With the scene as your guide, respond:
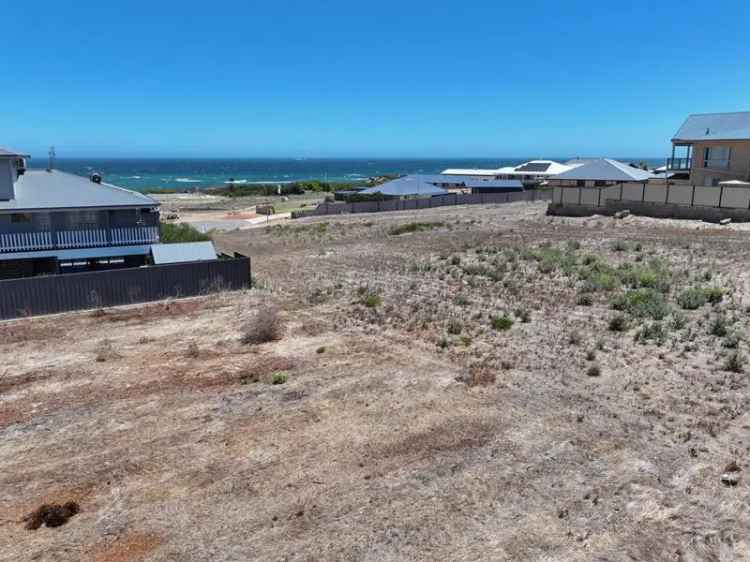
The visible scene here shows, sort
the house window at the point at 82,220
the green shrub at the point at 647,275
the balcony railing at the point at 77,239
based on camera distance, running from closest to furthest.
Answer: the green shrub at the point at 647,275 < the balcony railing at the point at 77,239 < the house window at the point at 82,220

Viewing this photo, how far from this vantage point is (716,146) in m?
41.5

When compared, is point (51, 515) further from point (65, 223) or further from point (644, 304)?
point (65, 223)

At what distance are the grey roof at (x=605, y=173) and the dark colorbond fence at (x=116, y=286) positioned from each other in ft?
114

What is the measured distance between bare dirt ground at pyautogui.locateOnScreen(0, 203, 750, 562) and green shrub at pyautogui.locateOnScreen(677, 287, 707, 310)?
8cm

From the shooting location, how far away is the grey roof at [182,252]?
923 inches

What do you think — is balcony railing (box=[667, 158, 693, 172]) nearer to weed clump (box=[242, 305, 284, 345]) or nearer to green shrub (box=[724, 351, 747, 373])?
green shrub (box=[724, 351, 747, 373])

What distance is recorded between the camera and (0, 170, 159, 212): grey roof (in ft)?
75.2

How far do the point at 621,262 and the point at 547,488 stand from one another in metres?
17.7

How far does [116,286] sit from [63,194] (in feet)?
20.7

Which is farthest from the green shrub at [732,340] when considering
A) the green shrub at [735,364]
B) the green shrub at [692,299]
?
the green shrub at [692,299]

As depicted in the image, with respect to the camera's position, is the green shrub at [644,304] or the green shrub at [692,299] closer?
the green shrub at [644,304]

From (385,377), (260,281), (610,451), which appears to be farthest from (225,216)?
(610,451)

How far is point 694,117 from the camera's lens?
4569 centimetres

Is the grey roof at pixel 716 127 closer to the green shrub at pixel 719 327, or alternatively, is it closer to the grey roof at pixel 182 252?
the green shrub at pixel 719 327
